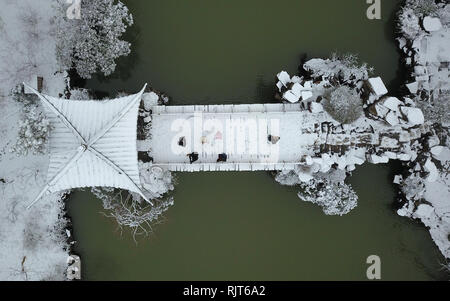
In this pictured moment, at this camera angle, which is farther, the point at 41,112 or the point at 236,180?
the point at 236,180

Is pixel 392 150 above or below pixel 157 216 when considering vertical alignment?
above

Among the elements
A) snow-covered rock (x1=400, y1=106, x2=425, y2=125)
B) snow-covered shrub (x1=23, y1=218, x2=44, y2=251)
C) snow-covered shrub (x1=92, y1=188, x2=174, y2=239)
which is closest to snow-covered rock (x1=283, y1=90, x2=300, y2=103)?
snow-covered rock (x1=400, y1=106, x2=425, y2=125)

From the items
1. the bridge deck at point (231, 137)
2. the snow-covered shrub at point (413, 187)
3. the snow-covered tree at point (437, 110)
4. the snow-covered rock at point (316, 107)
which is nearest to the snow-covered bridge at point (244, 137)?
the bridge deck at point (231, 137)

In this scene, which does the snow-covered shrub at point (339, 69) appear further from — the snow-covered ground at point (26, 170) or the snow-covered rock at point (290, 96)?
the snow-covered ground at point (26, 170)

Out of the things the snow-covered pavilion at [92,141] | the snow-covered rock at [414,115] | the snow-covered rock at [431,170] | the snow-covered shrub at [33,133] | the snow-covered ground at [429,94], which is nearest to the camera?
the snow-covered pavilion at [92,141]

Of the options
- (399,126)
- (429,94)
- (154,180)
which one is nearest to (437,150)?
(399,126)

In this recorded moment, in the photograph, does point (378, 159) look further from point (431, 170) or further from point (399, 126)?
point (431, 170)

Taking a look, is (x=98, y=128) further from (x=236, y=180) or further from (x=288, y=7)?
(x=288, y=7)

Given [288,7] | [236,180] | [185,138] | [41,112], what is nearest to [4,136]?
[41,112]
